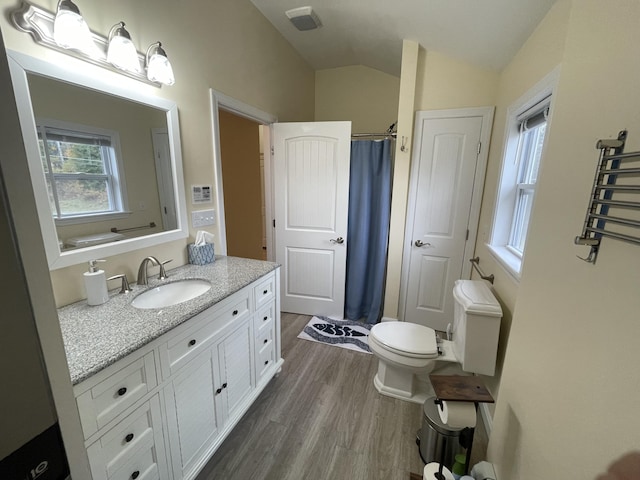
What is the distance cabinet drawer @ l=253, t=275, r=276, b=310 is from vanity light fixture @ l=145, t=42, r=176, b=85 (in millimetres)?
1220

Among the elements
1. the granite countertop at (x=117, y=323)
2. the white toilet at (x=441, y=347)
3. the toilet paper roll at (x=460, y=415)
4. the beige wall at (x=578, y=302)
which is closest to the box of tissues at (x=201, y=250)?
the granite countertop at (x=117, y=323)

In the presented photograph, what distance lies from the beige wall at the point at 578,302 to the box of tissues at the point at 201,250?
1690mm

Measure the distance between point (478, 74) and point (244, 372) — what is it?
2742mm

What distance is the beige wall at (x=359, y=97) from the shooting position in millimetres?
3107

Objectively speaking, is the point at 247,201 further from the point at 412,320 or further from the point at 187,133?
the point at 412,320

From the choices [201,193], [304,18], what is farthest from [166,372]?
[304,18]

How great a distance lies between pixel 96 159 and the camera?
1263mm

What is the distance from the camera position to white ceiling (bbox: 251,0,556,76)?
1.49m

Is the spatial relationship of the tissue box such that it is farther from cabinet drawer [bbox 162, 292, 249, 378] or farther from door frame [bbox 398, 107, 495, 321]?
door frame [bbox 398, 107, 495, 321]

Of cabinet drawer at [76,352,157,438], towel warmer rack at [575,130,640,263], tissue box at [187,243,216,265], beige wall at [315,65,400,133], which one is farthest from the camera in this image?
beige wall at [315,65,400,133]

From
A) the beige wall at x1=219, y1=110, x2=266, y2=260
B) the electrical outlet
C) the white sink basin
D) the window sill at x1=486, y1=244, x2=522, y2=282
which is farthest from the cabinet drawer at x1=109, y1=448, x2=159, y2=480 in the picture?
the beige wall at x1=219, y1=110, x2=266, y2=260

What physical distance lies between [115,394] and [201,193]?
4.07 feet

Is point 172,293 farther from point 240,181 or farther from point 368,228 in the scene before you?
point 240,181

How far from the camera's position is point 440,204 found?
2.42m
